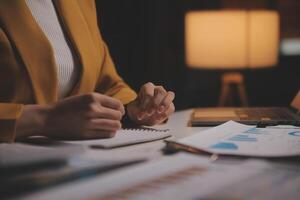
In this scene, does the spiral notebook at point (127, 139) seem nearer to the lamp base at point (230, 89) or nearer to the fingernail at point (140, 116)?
the fingernail at point (140, 116)

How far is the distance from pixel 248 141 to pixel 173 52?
2.07 metres

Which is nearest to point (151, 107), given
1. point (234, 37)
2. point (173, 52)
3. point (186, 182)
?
point (186, 182)

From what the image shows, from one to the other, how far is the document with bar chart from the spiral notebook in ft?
0.27

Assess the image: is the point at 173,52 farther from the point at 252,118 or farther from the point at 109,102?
the point at 109,102

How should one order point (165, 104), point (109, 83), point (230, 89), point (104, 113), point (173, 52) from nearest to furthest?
point (104, 113) < point (165, 104) < point (109, 83) < point (230, 89) < point (173, 52)

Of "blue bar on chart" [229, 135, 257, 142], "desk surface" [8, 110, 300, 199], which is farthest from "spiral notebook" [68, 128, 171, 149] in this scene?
"blue bar on chart" [229, 135, 257, 142]

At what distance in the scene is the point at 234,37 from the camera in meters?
2.12

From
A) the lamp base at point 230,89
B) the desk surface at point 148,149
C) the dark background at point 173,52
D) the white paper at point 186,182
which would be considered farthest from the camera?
the dark background at point 173,52

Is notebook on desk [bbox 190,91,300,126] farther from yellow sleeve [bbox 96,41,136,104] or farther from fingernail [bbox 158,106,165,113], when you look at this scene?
yellow sleeve [bbox 96,41,136,104]

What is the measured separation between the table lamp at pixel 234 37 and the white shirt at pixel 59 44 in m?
1.08

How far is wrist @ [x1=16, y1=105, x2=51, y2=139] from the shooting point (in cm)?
77

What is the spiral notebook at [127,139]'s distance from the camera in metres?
0.69

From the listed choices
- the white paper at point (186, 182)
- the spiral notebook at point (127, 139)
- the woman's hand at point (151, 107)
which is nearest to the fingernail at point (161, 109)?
the woman's hand at point (151, 107)

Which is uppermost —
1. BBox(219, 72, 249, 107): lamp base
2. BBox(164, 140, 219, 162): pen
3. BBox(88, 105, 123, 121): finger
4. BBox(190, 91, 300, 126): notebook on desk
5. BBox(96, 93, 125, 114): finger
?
BBox(96, 93, 125, 114): finger
